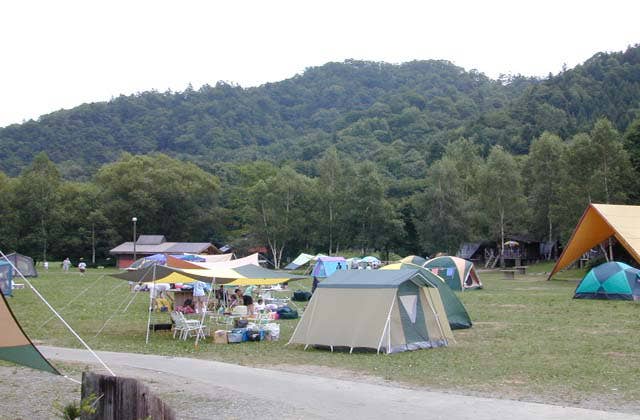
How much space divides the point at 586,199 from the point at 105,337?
37015mm

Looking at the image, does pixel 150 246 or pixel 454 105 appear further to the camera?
pixel 454 105

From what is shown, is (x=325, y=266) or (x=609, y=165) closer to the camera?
(x=325, y=266)

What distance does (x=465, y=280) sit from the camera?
33.9 metres

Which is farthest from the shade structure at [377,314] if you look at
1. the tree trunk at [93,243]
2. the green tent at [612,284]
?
the tree trunk at [93,243]

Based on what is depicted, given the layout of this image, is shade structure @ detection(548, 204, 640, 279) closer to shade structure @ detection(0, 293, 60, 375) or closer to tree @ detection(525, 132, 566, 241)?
tree @ detection(525, 132, 566, 241)

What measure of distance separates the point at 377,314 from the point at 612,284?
15.0 m

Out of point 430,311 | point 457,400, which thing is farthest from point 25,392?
point 430,311

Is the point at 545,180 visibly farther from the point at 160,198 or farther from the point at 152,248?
the point at 160,198

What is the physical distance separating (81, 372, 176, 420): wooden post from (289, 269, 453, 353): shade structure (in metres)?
8.36

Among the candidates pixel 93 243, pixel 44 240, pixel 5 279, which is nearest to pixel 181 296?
pixel 5 279

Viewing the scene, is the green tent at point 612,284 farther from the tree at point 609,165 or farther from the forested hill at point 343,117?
the forested hill at point 343,117

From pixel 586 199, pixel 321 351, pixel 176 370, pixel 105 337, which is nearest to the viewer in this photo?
pixel 176 370

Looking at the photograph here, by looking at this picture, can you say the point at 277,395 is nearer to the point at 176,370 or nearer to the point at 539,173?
the point at 176,370

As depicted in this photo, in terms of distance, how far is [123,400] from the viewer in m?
6.42
